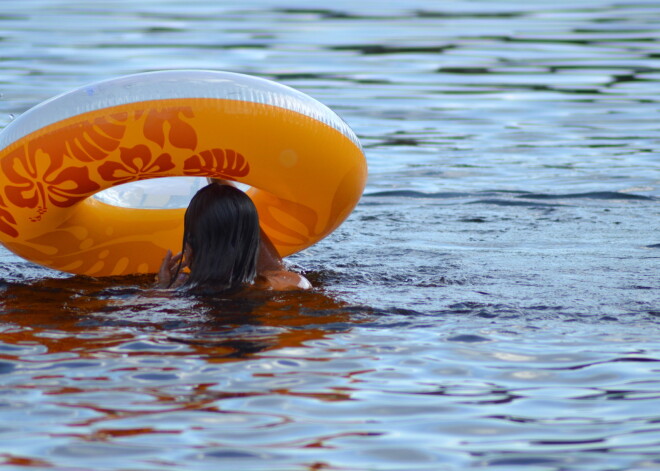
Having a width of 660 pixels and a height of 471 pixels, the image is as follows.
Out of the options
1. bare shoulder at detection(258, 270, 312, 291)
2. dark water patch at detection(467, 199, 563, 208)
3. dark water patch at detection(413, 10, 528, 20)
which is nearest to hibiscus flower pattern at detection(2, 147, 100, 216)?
bare shoulder at detection(258, 270, 312, 291)

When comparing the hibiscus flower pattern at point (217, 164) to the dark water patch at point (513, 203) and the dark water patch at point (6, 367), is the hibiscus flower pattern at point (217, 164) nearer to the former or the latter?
the dark water patch at point (6, 367)

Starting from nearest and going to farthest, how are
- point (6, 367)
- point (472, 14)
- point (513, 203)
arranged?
point (6, 367) → point (513, 203) → point (472, 14)

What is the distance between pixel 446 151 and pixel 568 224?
2861 mm

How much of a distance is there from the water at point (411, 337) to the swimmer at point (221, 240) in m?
0.10

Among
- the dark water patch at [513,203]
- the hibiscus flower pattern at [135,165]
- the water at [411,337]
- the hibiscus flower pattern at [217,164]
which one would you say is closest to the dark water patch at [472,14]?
the water at [411,337]

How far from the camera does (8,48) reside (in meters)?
15.6

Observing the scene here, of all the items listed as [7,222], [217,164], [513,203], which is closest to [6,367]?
[7,222]

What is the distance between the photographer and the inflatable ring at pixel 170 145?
468cm

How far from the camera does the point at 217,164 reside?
483 cm

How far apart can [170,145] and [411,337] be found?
4.34ft

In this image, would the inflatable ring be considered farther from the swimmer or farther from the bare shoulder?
the bare shoulder

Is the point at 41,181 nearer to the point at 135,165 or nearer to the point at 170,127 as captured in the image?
the point at 135,165

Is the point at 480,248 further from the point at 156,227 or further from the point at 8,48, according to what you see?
the point at 8,48

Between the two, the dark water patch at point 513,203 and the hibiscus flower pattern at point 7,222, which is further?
the dark water patch at point 513,203
